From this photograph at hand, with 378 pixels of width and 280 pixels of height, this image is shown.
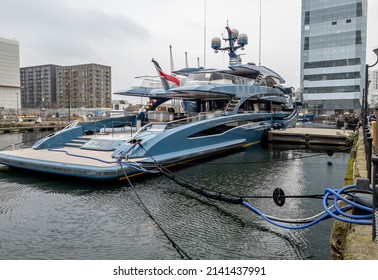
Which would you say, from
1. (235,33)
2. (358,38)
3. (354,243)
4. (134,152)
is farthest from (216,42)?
(358,38)

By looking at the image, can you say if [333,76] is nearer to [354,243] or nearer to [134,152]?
[134,152]

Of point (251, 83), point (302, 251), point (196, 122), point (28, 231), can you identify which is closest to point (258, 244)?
point (302, 251)

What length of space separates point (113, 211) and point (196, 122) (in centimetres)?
734

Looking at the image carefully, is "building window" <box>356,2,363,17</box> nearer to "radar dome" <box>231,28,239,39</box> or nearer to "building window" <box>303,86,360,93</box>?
"building window" <box>303,86,360,93</box>

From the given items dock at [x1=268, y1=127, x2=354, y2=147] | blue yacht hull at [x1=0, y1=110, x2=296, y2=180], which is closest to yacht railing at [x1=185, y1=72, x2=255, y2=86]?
blue yacht hull at [x1=0, y1=110, x2=296, y2=180]

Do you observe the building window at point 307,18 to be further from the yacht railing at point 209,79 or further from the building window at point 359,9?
the yacht railing at point 209,79

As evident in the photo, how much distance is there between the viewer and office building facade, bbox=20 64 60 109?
114906 millimetres

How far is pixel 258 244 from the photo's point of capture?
5.39m

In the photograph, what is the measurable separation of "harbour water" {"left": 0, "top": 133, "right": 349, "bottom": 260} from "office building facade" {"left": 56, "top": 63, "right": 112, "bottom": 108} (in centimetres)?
9598

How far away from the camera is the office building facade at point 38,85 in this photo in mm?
114906

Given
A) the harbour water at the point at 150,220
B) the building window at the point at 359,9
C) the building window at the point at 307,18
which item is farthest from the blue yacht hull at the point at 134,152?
the building window at the point at 307,18

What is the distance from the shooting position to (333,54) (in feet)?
197

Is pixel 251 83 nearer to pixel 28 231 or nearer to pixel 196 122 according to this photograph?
pixel 196 122

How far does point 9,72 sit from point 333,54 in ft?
283
